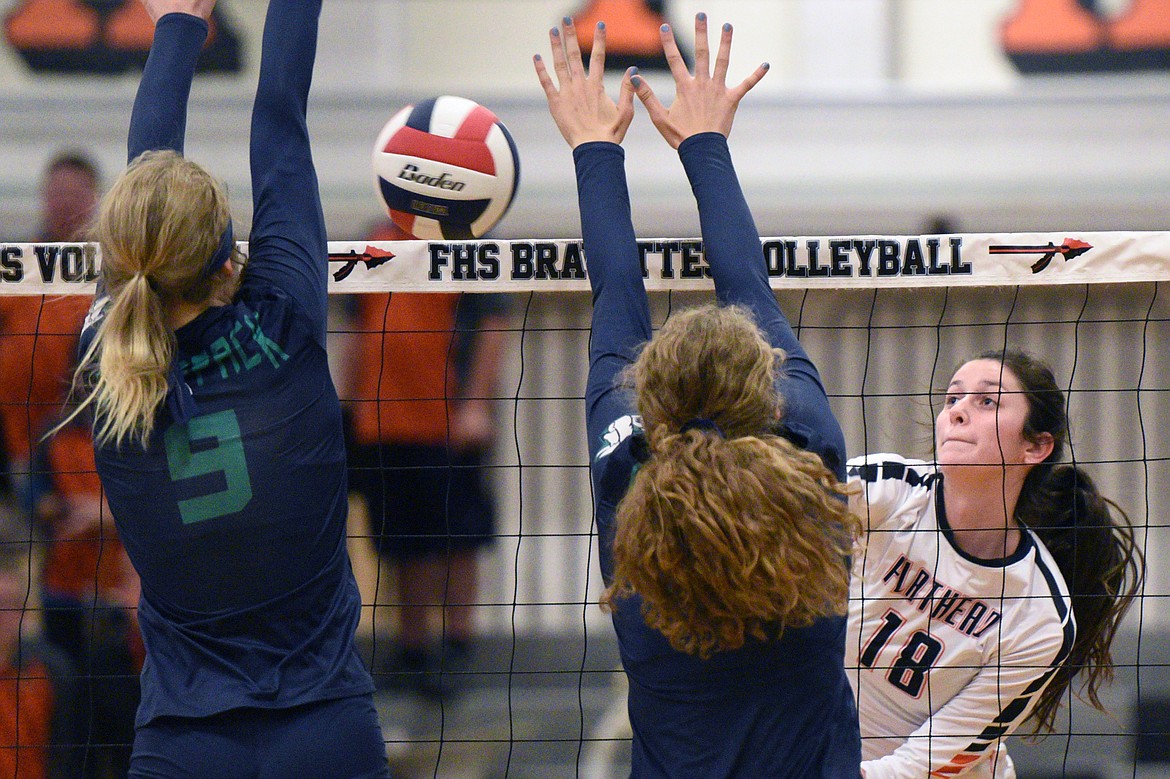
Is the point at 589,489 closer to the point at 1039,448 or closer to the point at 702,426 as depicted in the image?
the point at 1039,448

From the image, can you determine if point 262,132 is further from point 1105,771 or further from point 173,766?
point 1105,771

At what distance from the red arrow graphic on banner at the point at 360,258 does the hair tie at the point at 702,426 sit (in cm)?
124

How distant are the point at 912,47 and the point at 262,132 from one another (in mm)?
6007

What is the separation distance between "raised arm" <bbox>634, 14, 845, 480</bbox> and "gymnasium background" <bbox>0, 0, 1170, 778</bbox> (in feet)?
13.7

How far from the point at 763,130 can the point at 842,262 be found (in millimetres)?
4307

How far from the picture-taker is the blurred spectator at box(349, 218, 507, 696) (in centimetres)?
468

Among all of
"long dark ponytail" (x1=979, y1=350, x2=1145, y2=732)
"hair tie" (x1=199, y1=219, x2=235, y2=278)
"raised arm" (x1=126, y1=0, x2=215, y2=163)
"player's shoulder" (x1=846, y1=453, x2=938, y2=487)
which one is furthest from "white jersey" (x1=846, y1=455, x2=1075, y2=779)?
"raised arm" (x1=126, y1=0, x2=215, y2=163)

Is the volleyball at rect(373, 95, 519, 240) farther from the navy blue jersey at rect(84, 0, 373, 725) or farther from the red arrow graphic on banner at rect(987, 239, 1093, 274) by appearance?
the red arrow graphic on banner at rect(987, 239, 1093, 274)

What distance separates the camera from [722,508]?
5.06ft

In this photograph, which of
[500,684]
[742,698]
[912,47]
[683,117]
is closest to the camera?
[742,698]

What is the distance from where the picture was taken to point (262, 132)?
1905 millimetres

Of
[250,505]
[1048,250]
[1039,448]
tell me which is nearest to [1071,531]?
[1039,448]

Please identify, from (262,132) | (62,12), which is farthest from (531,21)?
(262,132)

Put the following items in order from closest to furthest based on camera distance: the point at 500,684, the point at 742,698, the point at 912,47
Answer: the point at 742,698 < the point at 500,684 < the point at 912,47
